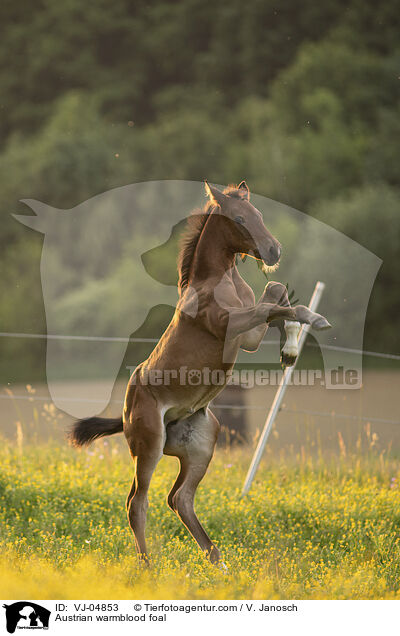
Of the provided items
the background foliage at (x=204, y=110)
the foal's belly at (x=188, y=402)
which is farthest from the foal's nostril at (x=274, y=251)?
the background foliage at (x=204, y=110)

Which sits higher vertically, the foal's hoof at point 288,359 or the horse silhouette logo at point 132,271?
the foal's hoof at point 288,359

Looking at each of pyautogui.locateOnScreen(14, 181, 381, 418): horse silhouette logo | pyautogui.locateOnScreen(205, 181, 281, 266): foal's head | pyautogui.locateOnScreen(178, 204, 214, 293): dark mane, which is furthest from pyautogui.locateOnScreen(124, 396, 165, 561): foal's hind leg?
pyautogui.locateOnScreen(14, 181, 381, 418): horse silhouette logo

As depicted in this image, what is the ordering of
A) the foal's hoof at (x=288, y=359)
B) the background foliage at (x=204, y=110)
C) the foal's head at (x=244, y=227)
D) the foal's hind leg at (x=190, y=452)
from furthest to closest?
1. the background foliage at (x=204, y=110)
2. the foal's hind leg at (x=190, y=452)
3. the foal's head at (x=244, y=227)
4. the foal's hoof at (x=288, y=359)

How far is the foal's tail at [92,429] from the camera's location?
481 centimetres

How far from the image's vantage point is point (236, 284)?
4.35 meters

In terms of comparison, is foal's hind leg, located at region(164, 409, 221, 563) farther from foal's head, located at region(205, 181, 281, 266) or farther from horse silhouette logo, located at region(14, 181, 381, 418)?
horse silhouette logo, located at region(14, 181, 381, 418)

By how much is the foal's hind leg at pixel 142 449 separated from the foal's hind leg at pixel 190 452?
16 cm

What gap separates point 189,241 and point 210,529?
2593 millimetres

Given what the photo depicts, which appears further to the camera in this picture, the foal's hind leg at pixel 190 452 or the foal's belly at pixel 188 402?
the foal's hind leg at pixel 190 452

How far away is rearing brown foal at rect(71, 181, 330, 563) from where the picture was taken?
13.5 feet

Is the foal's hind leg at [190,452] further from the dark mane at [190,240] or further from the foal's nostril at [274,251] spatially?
the foal's nostril at [274,251]
